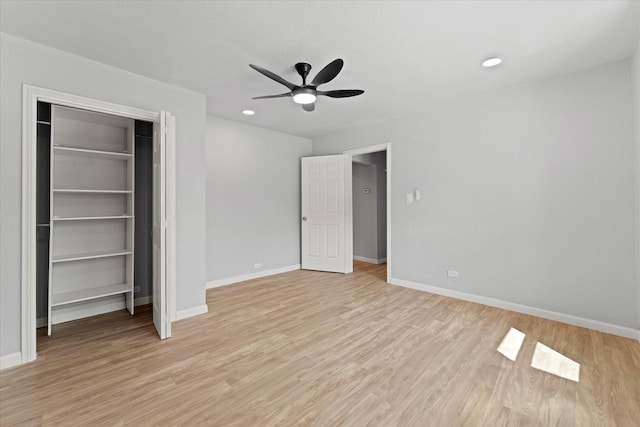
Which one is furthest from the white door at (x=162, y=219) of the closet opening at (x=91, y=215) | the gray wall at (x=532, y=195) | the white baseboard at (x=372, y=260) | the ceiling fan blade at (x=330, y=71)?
the white baseboard at (x=372, y=260)

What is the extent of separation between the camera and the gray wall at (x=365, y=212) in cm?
642

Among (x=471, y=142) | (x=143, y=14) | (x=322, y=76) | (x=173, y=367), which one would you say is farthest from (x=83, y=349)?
(x=471, y=142)

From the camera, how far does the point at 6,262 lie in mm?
2213

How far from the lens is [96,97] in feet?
8.69

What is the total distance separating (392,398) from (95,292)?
3.21 m

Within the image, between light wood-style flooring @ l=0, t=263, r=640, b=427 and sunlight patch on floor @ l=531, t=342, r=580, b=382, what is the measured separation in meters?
0.06

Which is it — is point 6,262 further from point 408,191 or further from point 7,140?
point 408,191

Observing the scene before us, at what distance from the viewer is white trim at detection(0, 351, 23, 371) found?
2.16 meters

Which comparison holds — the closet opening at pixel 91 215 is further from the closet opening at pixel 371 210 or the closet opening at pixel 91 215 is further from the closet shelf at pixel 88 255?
the closet opening at pixel 371 210

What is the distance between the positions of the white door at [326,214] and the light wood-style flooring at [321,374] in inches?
77.6

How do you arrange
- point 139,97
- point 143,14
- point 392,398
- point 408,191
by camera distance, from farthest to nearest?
point 408,191
point 139,97
point 143,14
point 392,398

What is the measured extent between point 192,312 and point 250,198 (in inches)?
85.5

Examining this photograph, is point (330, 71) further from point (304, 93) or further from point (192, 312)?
point (192, 312)

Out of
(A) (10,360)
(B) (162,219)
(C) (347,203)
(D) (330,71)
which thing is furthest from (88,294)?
(C) (347,203)
